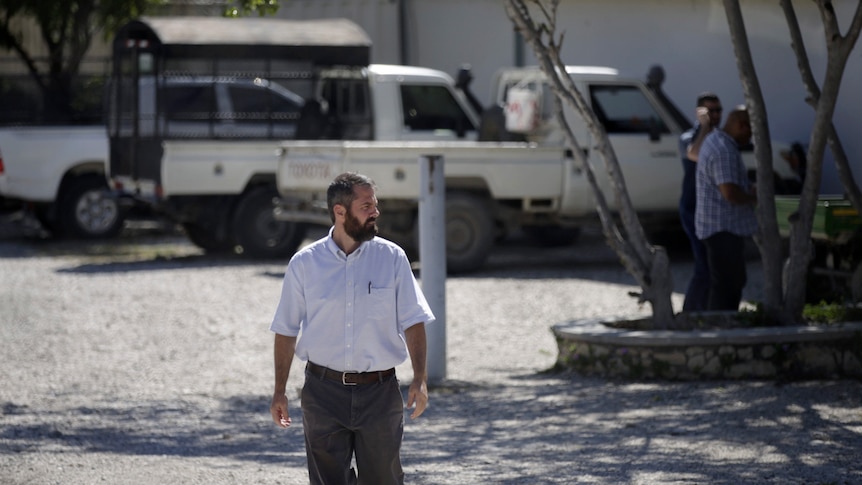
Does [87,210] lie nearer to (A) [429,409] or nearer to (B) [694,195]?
(B) [694,195]

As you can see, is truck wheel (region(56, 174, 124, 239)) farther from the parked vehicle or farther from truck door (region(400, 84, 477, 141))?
truck door (region(400, 84, 477, 141))

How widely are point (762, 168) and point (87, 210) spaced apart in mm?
11567

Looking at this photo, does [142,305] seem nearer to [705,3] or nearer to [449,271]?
[449,271]

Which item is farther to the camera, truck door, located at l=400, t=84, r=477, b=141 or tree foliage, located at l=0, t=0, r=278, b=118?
tree foliage, located at l=0, t=0, r=278, b=118

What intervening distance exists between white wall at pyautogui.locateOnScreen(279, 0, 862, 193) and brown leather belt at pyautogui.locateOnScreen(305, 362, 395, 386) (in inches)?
399

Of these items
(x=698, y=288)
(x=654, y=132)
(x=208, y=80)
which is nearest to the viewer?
(x=698, y=288)

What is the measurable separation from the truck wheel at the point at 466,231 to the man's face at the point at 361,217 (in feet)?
32.5

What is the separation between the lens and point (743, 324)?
9000 mm

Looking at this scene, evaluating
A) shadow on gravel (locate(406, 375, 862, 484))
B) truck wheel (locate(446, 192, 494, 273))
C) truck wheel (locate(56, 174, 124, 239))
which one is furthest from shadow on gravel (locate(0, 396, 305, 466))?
truck wheel (locate(56, 174, 124, 239))

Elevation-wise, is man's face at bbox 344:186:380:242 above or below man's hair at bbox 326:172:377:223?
below

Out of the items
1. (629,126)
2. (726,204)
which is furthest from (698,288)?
(629,126)

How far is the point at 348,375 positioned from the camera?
190 inches

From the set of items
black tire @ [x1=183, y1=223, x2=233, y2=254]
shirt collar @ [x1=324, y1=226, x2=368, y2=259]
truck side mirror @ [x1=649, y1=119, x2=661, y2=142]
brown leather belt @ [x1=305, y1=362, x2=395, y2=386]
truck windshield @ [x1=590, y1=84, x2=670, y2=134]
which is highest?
truck windshield @ [x1=590, y1=84, x2=670, y2=134]

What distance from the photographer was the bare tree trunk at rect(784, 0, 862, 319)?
871 cm
